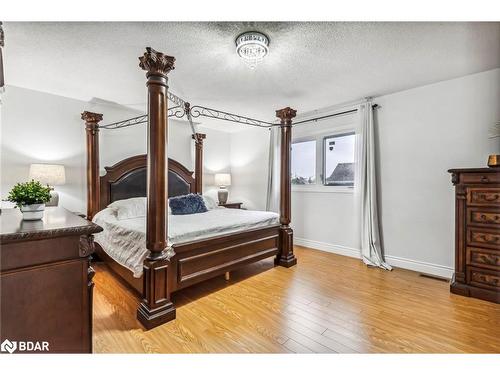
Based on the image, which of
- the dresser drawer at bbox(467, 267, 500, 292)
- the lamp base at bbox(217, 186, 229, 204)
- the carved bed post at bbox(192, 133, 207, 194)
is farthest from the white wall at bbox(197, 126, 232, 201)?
the dresser drawer at bbox(467, 267, 500, 292)

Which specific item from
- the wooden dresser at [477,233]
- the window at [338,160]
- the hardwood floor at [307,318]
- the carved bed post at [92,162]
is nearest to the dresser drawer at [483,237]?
the wooden dresser at [477,233]

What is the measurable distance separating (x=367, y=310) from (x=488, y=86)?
2750 millimetres

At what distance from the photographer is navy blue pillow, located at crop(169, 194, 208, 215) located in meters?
3.41

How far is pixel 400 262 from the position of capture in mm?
3232

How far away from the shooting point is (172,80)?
2.84 meters

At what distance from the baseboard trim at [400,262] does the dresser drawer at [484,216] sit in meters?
0.78

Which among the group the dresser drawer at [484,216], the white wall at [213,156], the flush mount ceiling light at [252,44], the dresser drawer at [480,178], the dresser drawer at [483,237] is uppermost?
the flush mount ceiling light at [252,44]

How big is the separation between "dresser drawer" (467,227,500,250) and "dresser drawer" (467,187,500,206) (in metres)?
0.26

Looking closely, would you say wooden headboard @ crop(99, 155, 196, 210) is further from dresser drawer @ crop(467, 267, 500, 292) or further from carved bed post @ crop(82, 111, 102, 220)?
dresser drawer @ crop(467, 267, 500, 292)

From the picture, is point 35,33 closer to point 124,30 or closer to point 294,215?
point 124,30

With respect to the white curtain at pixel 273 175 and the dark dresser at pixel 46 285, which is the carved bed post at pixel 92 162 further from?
the white curtain at pixel 273 175

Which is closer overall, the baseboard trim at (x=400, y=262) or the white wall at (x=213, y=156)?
the baseboard trim at (x=400, y=262)

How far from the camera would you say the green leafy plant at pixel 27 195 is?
49.9 inches
